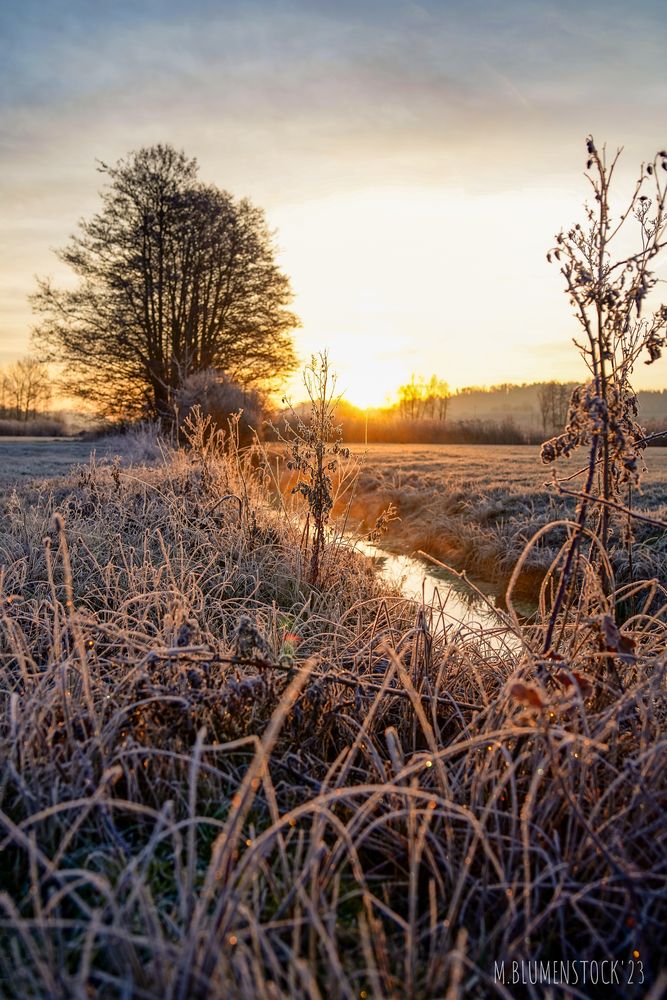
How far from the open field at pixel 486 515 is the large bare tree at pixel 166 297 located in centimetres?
933

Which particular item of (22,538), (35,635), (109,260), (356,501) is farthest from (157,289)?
(35,635)

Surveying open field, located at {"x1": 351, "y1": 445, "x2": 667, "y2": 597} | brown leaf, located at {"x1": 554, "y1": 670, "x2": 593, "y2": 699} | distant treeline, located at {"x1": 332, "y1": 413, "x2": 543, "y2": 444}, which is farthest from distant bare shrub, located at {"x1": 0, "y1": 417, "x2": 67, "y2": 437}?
brown leaf, located at {"x1": 554, "y1": 670, "x2": 593, "y2": 699}

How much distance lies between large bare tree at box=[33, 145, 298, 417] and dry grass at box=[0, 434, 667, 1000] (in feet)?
57.3

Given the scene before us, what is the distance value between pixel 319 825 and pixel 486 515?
7067 millimetres

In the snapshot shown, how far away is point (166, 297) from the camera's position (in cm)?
2005

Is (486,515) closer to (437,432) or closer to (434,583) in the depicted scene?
(434,583)

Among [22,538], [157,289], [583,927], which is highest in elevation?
[157,289]

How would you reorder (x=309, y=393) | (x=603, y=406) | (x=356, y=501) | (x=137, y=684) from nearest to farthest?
1. (x=603, y=406)
2. (x=137, y=684)
3. (x=309, y=393)
4. (x=356, y=501)

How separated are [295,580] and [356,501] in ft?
20.7

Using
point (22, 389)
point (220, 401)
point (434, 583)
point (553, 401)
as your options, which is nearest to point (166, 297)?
point (220, 401)

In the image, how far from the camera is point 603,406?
1859 millimetres

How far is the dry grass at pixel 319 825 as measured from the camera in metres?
1.24

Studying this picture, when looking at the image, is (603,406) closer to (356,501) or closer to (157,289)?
(356,501)

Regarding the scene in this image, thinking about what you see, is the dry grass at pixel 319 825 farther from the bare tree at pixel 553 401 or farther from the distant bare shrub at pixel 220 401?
the bare tree at pixel 553 401
